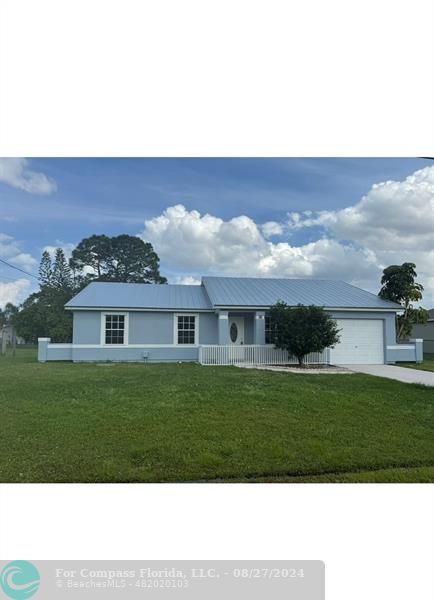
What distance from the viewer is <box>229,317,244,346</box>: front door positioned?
14.0 m

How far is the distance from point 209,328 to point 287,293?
342cm

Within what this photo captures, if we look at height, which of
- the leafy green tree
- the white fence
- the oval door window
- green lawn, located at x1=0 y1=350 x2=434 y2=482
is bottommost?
green lawn, located at x1=0 y1=350 x2=434 y2=482

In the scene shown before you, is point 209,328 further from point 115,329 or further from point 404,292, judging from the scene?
point 404,292

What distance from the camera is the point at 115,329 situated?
13.1 metres

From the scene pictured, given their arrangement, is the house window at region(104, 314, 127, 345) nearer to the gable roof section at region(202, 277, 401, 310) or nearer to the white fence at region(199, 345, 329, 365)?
the white fence at region(199, 345, 329, 365)

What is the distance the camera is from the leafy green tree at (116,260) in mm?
24938

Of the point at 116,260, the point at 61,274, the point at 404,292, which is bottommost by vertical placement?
the point at 404,292

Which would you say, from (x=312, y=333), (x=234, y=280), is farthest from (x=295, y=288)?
(x=312, y=333)

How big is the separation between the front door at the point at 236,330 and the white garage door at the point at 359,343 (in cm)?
344

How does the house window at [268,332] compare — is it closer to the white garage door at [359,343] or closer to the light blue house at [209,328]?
the light blue house at [209,328]

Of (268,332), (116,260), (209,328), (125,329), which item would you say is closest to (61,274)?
(116,260)

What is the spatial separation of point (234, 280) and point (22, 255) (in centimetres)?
875

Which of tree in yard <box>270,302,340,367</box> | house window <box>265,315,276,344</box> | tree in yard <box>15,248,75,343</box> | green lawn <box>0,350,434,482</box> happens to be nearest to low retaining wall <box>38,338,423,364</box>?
house window <box>265,315,276,344</box>

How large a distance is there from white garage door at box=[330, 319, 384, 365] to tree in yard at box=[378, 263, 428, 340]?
83.7 inches
